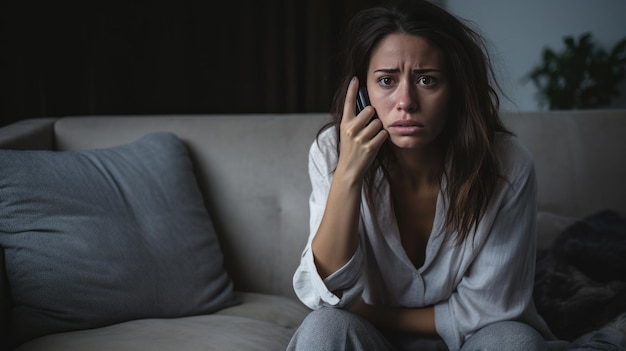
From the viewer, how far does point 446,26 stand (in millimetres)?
1209

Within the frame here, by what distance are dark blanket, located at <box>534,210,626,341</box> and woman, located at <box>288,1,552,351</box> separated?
21 cm

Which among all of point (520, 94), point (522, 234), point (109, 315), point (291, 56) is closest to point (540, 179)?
point (522, 234)

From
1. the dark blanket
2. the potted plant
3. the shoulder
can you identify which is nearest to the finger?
the shoulder

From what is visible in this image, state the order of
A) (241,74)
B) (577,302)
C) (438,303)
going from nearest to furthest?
1. (438,303)
2. (577,302)
3. (241,74)

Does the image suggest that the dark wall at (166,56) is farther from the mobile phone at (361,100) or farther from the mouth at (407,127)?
the mouth at (407,127)

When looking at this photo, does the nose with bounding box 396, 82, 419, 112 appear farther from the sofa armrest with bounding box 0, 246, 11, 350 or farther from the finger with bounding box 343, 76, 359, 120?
the sofa armrest with bounding box 0, 246, 11, 350

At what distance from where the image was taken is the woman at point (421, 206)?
1.19m

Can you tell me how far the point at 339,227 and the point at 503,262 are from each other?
0.33m

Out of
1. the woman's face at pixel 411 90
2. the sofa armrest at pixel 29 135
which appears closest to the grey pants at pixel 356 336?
the woman's face at pixel 411 90

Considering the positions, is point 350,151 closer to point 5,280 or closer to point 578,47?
point 5,280

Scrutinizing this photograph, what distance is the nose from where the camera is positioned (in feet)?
3.83

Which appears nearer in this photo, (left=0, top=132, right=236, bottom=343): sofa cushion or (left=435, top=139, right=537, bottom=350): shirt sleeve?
(left=435, top=139, right=537, bottom=350): shirt sleeve

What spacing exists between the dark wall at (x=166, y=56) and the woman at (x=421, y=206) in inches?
53.0

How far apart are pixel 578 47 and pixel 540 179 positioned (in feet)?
6.90
